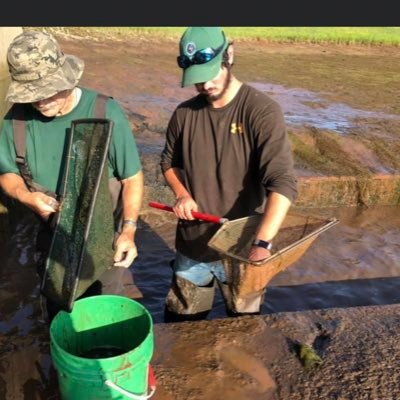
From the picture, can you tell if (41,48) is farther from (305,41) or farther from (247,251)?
(305,41)

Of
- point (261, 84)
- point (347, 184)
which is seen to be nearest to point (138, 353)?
point (347, 184)

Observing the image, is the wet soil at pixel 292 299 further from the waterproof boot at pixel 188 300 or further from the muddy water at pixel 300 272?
the waterproof boot at pixel 188 300

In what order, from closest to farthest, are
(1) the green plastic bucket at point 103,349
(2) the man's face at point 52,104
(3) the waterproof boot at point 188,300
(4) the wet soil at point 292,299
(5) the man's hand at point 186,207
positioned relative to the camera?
(1) the green plastic bucket at point 103,349 → (2) the man's face at point 52,104 → (4) the wet soil at point 292,299 → (5) the man's hand at point 186,207 → (3) the waterproof boot at point 188,300

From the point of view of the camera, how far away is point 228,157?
9.66ft

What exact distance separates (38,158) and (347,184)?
498cm

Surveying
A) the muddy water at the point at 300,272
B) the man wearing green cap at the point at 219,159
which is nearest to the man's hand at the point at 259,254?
the man wearing green cap at the point at 219,159

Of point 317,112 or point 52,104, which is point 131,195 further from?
point 317,112

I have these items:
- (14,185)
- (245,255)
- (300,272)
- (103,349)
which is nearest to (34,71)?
(14,185)


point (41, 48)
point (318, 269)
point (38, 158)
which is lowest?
point (318, 269)

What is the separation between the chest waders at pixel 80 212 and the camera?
7.67 ft

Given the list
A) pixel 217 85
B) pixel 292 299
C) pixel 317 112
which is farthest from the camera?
pixel 317 112

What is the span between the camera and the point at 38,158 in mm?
2666

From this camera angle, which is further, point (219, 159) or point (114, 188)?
point (219, 159)

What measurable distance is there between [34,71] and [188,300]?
2.00m
